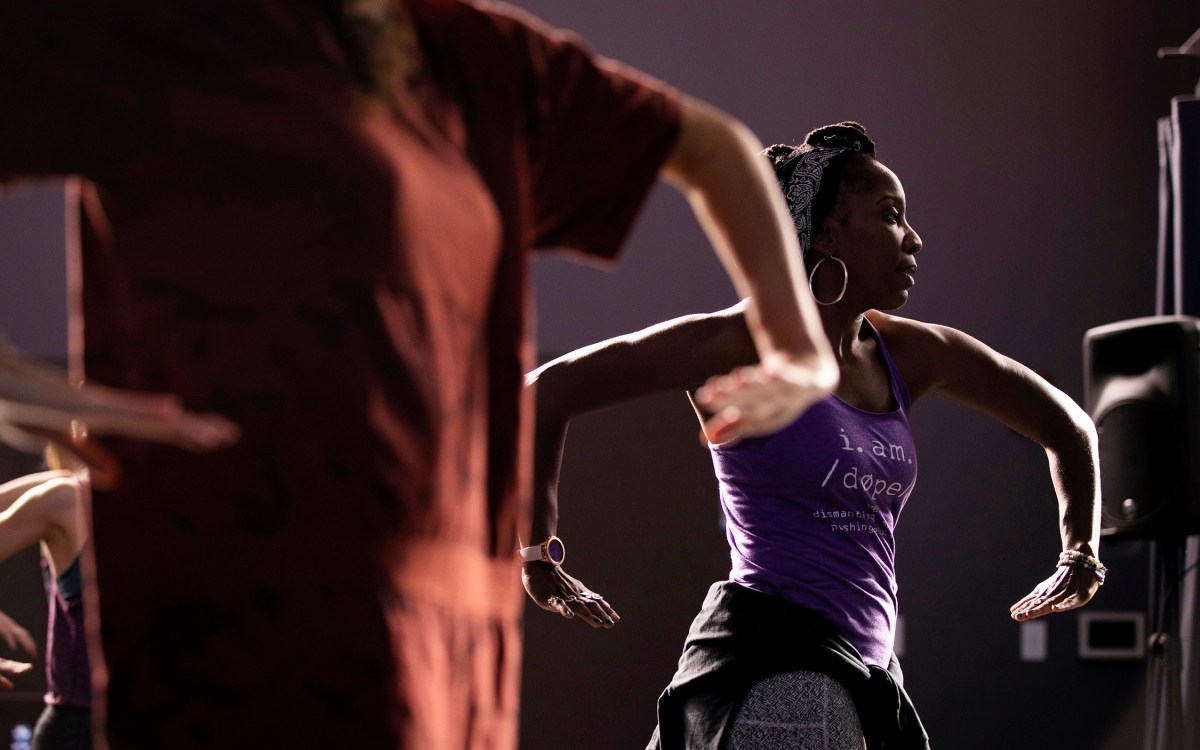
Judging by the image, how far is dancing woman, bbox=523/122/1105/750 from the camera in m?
1.76

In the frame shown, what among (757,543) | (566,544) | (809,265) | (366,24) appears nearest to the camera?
(366,24)

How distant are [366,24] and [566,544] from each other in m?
3.49

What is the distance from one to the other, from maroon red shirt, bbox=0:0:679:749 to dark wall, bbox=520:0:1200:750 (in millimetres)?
3968

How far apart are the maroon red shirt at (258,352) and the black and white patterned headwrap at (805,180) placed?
1290mm

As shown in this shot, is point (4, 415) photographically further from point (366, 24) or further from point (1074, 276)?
point (1074, 276)

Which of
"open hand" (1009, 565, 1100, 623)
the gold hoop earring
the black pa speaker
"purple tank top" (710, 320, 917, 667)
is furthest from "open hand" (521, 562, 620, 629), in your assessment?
the black pa speaker

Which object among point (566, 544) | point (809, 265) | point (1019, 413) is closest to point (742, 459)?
point (809, 265)

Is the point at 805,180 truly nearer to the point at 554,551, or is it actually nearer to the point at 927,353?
the point at 927,353

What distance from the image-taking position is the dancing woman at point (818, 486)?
1757 millimetres

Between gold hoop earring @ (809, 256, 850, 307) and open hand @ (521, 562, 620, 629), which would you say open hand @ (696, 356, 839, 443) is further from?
gold hoop earring @ (809, 256, 850, 307)

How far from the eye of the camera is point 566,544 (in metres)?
4.25

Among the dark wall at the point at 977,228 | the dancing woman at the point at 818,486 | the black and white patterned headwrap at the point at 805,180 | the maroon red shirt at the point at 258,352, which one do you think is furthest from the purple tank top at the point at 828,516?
the dark wall at the point at 977,228

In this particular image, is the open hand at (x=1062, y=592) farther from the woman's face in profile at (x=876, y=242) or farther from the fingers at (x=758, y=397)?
the fingers at (x=758, y=397)

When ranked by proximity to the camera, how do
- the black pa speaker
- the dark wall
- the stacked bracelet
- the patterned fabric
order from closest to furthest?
the patterned fabric, the stacked bracelet, the black pa speaker, the dark wall
